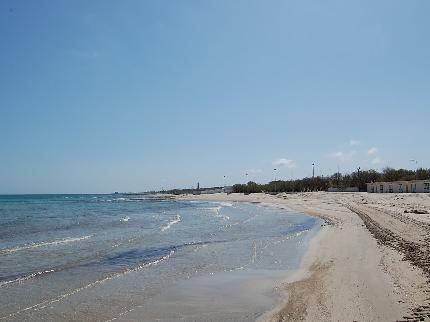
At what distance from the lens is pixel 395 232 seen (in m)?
19.9

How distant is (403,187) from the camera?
67.4 metres

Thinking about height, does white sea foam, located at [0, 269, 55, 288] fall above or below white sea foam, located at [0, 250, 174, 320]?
below

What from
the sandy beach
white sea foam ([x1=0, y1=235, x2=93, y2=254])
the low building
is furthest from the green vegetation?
white sea foam ([x1=0, y1=235, x2=93, y2=254])

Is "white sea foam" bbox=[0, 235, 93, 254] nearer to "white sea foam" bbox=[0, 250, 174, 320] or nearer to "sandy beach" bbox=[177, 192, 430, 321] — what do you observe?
"white sea foam" bbox=[0, 250, 174, 320]

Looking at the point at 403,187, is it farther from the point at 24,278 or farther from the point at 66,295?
the point at 66,295

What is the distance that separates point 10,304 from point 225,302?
5.03 meters

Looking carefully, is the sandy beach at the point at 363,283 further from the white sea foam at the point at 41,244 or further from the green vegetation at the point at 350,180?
the green vegetation at the point at 350,180

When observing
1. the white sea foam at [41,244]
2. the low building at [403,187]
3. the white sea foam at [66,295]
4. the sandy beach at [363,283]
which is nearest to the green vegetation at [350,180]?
the low building at [403,187]

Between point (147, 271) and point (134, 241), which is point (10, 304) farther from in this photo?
point (134, 241)

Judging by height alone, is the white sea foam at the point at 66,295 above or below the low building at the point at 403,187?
below

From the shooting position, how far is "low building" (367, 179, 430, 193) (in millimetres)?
60975

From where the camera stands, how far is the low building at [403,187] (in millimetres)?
60975

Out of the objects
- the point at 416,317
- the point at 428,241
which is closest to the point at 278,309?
the point at 416,317

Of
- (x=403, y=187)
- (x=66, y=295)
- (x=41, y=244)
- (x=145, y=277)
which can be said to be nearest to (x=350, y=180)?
(x=403, y=187)
